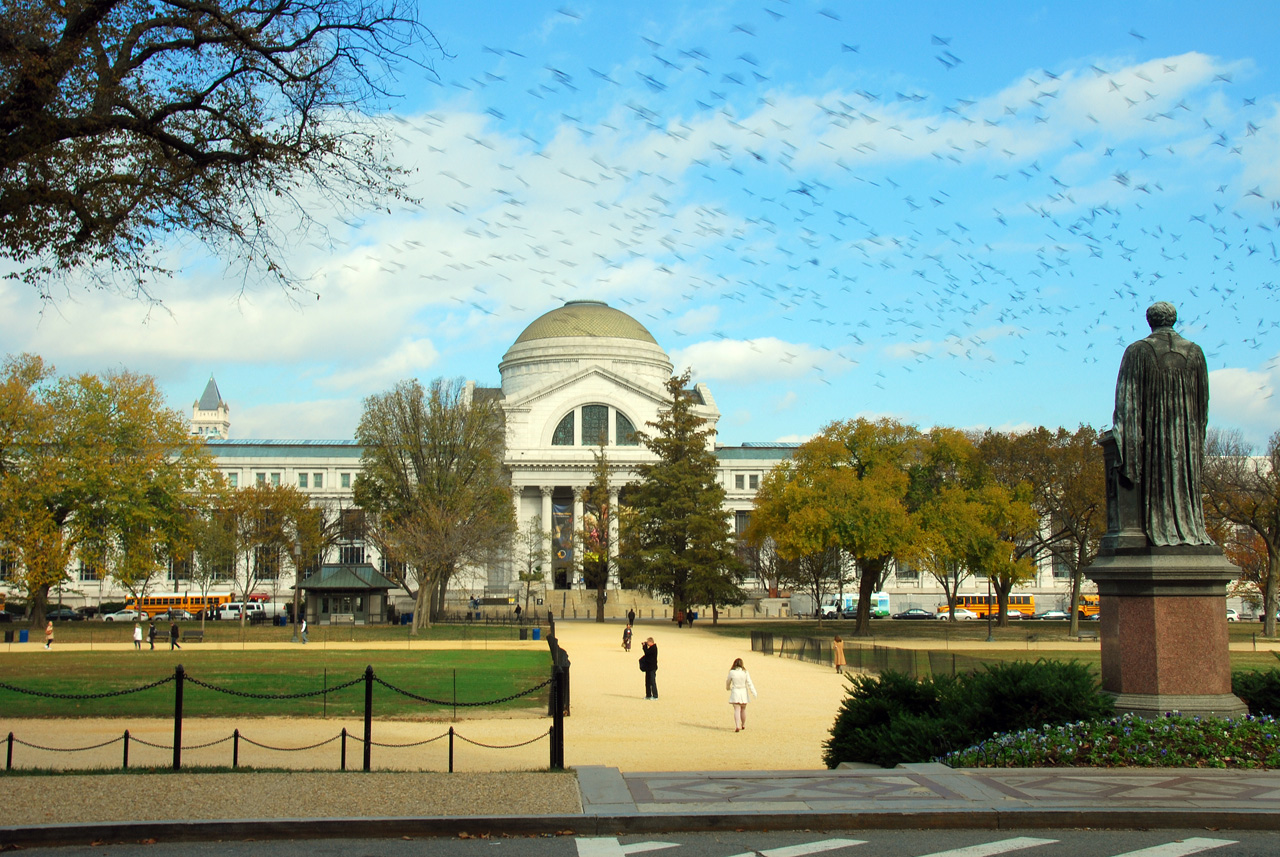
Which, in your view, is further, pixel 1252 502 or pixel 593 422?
pixel 593 422

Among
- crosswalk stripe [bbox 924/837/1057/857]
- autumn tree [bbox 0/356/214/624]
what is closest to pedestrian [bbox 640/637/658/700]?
crosswalk stripe [bbox 924/837/1057/857]

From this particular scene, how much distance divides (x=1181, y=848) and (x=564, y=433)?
90.2 meters

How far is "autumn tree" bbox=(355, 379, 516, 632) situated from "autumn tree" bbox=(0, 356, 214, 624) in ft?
32.9

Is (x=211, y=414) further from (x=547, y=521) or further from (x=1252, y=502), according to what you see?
(x=1252, y=502)

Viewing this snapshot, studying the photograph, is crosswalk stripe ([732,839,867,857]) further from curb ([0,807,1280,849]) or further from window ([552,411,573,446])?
window ([552,411,573,446])

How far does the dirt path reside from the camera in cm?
1684

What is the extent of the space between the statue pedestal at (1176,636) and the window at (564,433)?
8608 centimetres

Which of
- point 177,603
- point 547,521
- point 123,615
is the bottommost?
point 123,615

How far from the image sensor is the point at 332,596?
219ft

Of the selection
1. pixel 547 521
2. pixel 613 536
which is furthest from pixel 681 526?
pixel 547 521

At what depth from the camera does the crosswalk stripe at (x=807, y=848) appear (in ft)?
30.1

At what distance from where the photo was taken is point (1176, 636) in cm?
1302

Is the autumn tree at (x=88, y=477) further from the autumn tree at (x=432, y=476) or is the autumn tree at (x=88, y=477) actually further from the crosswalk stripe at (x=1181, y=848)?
the crosswalk stripe at (x=1181, y=848)

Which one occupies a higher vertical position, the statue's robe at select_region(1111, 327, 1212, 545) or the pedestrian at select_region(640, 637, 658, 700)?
the statue's robe at select_region(1111, 327, 1212, 545)
